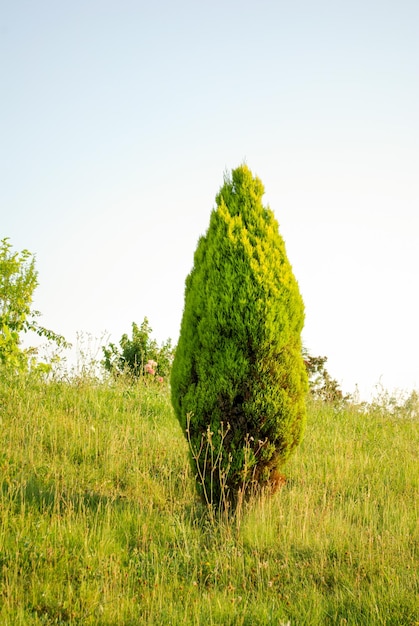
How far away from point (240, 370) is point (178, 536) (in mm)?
1573

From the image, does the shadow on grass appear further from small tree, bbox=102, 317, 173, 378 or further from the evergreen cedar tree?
small tree, bbox=102, 317, 173, 378

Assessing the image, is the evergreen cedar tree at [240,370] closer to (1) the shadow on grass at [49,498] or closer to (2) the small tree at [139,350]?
(1) the shadow on grass at [49,498]

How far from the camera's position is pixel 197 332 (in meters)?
6.15

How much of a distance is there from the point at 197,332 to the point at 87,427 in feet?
9.61

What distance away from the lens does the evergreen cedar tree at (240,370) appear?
5852 millimetres

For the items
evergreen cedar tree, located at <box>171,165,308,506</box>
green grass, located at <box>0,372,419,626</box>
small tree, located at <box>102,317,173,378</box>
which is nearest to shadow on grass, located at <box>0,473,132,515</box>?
green grass, located at <box>0,372,419,626</box>

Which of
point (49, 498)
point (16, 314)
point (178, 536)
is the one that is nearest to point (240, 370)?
point (178, 536)

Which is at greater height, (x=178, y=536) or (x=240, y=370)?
(x=240, y=370)

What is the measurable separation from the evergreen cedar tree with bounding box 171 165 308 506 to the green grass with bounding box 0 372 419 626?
50 cm

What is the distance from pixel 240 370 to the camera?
5.84 m

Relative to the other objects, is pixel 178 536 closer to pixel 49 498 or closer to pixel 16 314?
pixel 49 498

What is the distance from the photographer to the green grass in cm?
427

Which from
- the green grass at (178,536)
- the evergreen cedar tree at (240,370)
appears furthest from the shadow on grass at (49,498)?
the evergreen cedar tree at (240,370)

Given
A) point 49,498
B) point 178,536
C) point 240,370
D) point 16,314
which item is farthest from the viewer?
point 16,314
